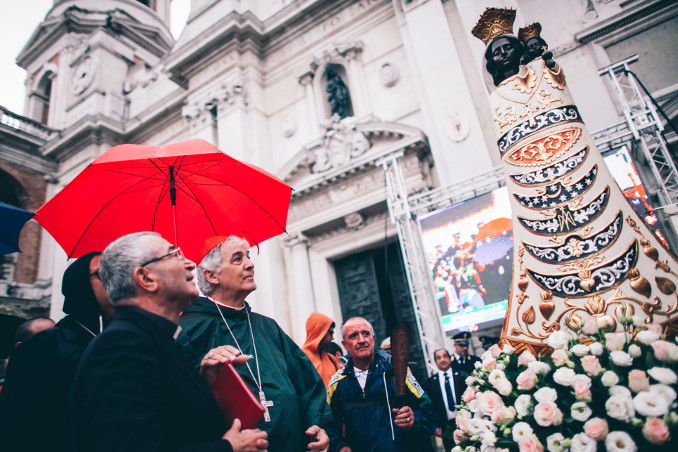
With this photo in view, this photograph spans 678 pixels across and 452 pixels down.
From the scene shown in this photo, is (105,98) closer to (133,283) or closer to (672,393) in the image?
(133,283)

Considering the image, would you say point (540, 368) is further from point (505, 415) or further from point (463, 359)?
point (463, 359)

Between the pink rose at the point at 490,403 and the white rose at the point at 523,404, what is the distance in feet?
0.23

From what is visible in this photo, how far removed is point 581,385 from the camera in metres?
1.49

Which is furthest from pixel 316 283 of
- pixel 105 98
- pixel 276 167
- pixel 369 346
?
pixel 105 98

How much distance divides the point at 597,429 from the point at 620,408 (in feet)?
0.34

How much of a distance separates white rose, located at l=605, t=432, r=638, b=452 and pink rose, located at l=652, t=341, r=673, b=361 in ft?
0.95

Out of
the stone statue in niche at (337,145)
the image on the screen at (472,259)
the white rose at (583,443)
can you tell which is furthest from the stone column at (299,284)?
the white rose at (583,443)

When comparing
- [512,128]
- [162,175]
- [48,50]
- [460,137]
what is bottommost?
[512,128]

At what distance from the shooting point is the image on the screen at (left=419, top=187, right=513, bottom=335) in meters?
5.87

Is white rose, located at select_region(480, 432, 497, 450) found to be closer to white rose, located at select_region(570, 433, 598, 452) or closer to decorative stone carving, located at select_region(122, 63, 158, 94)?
white rose, located at select_region(570, 433, 598, 452)

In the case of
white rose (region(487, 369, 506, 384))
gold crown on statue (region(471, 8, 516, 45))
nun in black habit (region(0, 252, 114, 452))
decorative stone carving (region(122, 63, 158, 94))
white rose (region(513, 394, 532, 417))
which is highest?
decorative stone carving (region(122, 63, 158, 94))

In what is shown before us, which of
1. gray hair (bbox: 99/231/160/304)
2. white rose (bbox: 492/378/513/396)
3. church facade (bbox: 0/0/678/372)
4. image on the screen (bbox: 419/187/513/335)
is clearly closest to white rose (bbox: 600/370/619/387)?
white rose (bbox: 492/378/513/396)

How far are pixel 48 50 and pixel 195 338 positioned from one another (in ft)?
65.7

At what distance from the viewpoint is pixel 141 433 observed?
1115 mm
